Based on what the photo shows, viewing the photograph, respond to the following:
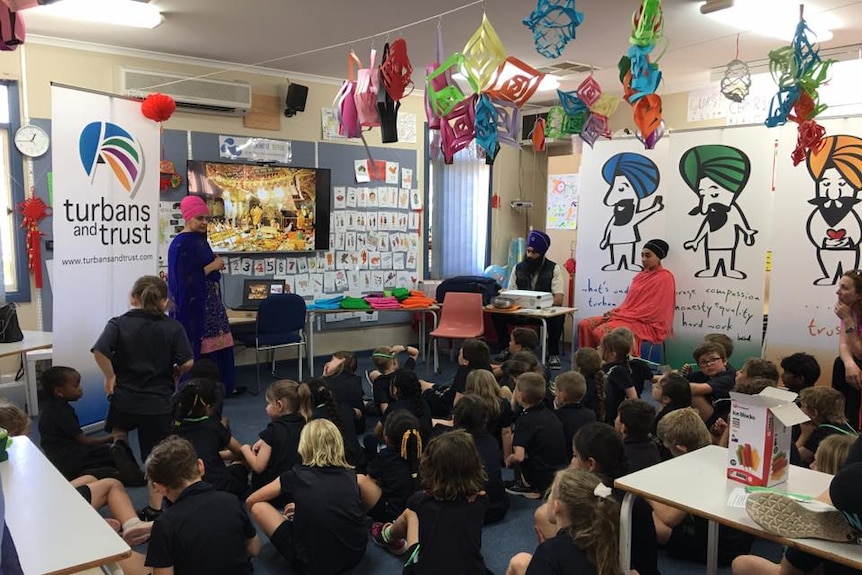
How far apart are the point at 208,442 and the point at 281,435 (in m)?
0.32

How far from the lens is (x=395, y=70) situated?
3.71 metres

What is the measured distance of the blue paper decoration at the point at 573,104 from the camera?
474cm

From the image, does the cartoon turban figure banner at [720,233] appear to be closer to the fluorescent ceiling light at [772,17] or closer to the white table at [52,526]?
the fluorescent ceiling light at [772,17]

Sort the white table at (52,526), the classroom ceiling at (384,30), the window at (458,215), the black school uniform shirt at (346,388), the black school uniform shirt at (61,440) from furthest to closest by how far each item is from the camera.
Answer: the window at (458,215)
the classroom ceiling at (384,30)
the black school uniform shirt at (346,388)
the black school uniform shirt at (61,440)
the white table at (52,526)

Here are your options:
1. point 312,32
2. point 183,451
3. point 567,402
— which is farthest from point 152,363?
point 312,32

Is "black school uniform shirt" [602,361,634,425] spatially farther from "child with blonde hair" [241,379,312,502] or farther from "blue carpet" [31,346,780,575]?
"child with blonde hair" [241,379,312,502]

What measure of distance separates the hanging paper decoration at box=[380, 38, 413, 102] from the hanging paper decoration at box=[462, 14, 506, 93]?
0.48 meters

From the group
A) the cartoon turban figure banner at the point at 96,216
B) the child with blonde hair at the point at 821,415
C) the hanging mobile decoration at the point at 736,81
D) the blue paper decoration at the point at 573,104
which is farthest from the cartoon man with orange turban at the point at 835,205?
the cartoon turban figure banner at the point at 96,216

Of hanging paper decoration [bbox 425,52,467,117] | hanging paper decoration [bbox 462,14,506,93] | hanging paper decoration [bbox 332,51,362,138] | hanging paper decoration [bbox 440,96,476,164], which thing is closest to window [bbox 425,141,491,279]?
hanging paper decoration [bbox 332,51,362,138]

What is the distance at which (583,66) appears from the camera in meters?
6.05

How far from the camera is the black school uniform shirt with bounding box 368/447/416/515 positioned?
9.43 feet

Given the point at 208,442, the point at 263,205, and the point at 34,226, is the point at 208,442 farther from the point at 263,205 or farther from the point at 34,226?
the point at 263,205

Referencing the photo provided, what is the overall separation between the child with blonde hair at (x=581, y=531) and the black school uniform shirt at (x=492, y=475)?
108 cm

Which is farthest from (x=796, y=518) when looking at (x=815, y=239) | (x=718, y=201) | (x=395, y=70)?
(x=718, y=201)
